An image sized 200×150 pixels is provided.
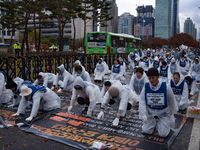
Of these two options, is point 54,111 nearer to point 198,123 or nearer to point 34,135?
point 34,135

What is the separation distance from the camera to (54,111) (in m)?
6.22

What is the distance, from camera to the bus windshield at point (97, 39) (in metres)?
18.6

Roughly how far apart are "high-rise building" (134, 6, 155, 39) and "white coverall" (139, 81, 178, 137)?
94.5 metres

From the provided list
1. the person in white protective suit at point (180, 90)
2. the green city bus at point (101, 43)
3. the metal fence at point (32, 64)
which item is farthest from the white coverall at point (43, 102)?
the green city bus at point (101, 43)

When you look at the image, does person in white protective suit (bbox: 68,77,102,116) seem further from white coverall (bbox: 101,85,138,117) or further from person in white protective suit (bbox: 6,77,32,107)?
person in white protective suit (bbox: 6,77,32,107)

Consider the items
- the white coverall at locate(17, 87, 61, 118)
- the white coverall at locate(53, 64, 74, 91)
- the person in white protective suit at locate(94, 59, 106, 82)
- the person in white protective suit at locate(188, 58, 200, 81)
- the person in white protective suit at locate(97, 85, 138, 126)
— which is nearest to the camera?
the person in white protective suit at locate(97, 85, 138, 126)

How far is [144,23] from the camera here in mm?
106250

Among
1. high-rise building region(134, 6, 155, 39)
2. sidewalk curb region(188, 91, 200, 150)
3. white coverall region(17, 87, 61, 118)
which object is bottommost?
sidewalk curb region(188, 91, 200, 150)

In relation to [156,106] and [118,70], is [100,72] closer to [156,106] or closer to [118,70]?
[118,70]

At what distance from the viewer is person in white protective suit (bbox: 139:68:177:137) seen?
13.8 feet

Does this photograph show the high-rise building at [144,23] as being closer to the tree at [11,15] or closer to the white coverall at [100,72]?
the tree at [11,15]

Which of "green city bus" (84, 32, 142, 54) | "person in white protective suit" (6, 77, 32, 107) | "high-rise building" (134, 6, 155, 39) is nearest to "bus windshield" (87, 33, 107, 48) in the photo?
"green city bus" (84, 32, 142, 54)

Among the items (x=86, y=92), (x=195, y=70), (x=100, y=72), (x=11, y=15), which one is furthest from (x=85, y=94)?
(x=11, y=15)

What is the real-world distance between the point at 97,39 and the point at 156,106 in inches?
594
